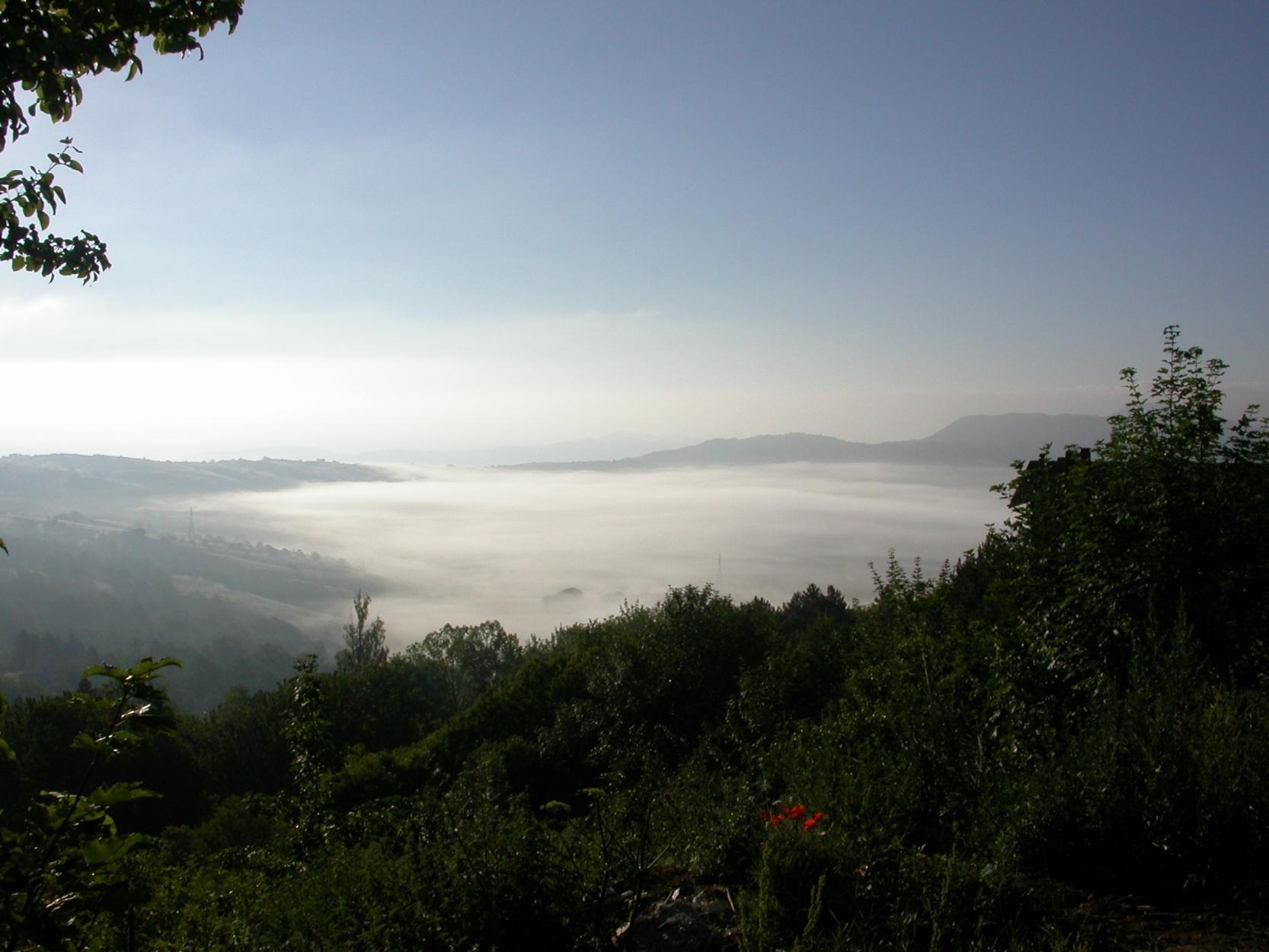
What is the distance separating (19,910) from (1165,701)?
18.9 feet

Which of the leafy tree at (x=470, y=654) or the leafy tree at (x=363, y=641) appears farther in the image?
the leafy tree at (x=363, y=641)

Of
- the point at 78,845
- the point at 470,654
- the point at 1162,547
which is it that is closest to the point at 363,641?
the point at 470,654

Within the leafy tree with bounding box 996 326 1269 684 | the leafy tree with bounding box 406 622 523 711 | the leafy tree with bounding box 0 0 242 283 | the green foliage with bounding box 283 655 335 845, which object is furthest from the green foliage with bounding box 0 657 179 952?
the leafy tree with bounding box 406 622 523 711

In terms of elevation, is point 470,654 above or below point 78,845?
below

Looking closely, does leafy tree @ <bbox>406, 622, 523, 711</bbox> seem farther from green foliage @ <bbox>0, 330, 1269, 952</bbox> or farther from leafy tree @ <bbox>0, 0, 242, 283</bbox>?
leafy tree @ <bbox>0, 0, 242, 283</bbox>

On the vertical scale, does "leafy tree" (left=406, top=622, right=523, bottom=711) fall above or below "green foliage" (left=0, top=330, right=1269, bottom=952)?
below

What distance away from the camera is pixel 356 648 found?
69562mm

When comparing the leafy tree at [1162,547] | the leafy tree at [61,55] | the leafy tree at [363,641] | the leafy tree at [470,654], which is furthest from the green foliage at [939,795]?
the leafy tree at [363,641]

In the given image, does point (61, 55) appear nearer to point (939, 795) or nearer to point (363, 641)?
point (939, 795)

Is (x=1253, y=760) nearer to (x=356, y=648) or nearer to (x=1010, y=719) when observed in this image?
(x=1010, y=719)

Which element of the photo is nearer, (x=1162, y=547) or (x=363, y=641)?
(x=1162, y=547)

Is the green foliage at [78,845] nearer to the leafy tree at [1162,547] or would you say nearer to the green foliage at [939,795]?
the green foliage at [939,795]

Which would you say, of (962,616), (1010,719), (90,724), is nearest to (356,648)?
(90,724)

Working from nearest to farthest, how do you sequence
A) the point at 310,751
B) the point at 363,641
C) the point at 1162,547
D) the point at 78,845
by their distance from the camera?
the point at 78,845, the point at 1162,547, the point at 310,751, the point at 363,641
